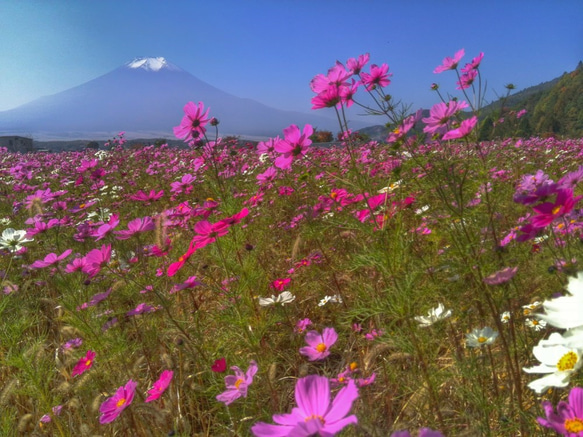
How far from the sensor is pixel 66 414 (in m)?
1.63

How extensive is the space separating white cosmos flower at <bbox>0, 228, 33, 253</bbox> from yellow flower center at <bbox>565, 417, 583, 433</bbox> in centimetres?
244

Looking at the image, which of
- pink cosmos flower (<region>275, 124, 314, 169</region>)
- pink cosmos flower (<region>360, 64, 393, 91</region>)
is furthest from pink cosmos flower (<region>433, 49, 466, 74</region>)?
pink cosmos flower (<region>275, 124, 314, 169</region>)

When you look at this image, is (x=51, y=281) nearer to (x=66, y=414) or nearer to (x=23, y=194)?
(x=66, y=414)

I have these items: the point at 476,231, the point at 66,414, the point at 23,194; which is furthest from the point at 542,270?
the point at 23,194

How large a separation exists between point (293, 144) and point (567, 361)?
3.52 feet

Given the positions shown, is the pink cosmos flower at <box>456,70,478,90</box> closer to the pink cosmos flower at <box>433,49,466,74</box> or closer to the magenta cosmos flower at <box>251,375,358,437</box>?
the pink cosmos flower at <box>433,49,466,74</box>

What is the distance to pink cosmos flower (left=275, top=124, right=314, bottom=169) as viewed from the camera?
1528mm

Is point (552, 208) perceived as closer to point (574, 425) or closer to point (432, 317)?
point (574, 425)

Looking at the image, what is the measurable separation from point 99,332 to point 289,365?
0.81 m

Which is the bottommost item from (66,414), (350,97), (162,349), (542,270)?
(66,414)

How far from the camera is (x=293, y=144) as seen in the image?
5.04 feet

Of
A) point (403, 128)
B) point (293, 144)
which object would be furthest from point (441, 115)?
point (293, 144)

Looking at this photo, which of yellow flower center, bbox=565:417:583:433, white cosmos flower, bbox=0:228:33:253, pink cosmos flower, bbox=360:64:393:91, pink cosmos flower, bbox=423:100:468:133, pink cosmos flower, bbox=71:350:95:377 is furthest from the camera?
white cosmos flower, bbox=0:228:33:253

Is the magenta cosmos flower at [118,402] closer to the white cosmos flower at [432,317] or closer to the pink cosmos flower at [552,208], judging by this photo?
the white cosmos flower at [432,317]
